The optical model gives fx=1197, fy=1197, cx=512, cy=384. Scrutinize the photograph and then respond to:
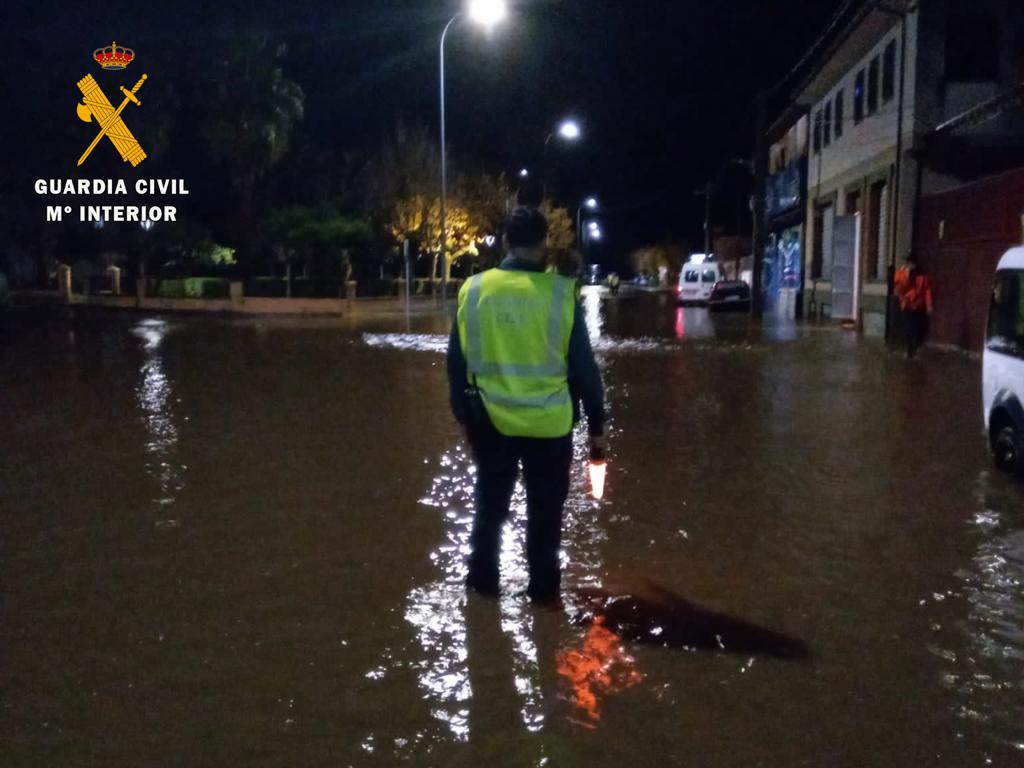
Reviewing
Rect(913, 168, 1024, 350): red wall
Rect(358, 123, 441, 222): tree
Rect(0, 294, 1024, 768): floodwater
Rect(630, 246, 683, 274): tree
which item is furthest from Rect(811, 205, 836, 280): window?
Rect(630, 246, 683, 274): tree

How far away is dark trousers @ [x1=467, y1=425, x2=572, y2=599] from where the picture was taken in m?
5.32

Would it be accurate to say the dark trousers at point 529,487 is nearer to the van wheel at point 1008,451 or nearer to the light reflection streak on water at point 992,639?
the light reflection streak on water at point 992,639

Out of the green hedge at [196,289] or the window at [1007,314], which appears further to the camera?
the green hedge at [196,289]

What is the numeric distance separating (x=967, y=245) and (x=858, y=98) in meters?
11.1

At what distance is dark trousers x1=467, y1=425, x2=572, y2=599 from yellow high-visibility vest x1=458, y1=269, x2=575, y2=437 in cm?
10

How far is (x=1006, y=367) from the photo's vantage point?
342 inches

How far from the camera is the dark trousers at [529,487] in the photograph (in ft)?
17.5

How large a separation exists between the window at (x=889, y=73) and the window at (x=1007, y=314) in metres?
17.8

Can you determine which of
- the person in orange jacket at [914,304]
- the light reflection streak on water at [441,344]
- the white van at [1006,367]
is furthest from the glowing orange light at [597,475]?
the light reflection streak on water at [441,344]

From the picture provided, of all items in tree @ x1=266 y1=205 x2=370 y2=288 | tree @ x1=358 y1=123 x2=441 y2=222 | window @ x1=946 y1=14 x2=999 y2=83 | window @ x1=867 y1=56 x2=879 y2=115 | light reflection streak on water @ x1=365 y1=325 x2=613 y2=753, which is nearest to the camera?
light reflection streak on water @ x1=365 y1=325 x2=613 y2=753

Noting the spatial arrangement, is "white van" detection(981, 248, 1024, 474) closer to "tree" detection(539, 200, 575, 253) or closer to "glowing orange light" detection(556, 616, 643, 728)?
"glowing orange light" detection(556, 616, 643, 728)

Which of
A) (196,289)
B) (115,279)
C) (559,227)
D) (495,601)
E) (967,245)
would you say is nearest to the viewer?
(495,601)

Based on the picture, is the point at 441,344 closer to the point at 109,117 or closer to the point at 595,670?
the point at 595,670

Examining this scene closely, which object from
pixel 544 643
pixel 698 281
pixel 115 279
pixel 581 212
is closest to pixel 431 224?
pixel 698 281
